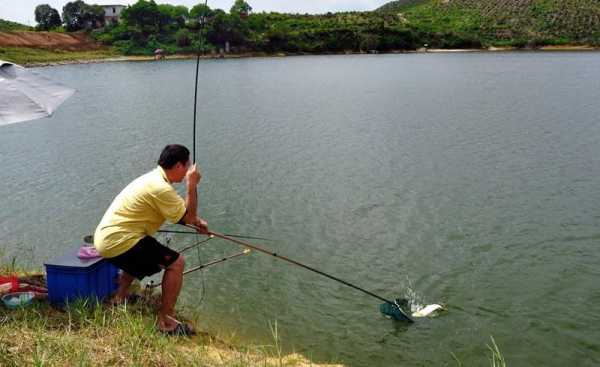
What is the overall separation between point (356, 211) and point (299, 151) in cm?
498

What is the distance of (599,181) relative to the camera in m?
10.2

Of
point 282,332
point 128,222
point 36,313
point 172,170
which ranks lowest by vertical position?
point 282,332

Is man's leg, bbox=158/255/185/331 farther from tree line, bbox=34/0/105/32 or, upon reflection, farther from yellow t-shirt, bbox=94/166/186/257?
tree line, bbox=34/0/105/32

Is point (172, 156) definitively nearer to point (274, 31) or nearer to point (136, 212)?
point (136, 212)

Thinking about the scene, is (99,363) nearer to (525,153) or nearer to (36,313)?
(36,313)

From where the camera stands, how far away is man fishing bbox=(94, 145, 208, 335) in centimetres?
429

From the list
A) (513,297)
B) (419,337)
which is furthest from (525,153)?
(419,337)

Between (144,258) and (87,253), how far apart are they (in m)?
0.86

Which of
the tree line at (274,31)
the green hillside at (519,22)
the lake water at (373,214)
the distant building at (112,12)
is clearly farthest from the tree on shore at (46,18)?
the lake water at (373,214)

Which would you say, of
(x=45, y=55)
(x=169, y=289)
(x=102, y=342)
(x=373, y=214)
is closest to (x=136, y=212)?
(x=169, y=289)

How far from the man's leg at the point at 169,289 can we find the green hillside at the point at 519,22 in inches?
3356

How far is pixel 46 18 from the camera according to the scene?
280 ft

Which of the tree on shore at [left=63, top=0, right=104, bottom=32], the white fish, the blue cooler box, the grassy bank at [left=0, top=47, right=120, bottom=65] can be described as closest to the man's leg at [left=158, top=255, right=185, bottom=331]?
the blue cooler box

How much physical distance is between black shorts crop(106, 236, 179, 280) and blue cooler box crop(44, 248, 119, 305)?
0.47 metres
